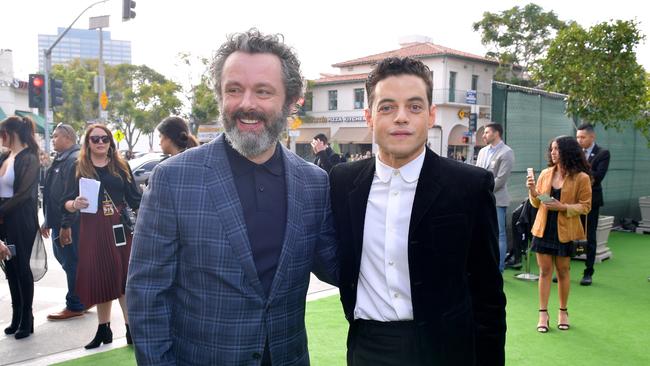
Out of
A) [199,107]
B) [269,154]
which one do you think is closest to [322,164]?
[269,154]

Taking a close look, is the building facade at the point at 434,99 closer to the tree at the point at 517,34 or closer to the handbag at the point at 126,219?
the tree at the point at 517,34

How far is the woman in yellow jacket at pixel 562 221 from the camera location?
5.05 metres

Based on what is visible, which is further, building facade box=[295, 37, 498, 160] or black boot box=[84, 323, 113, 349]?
building facade box=[295, 37, 498, 160]

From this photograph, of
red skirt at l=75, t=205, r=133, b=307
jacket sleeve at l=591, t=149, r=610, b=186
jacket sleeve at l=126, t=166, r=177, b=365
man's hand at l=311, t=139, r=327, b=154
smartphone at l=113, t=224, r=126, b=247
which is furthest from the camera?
man's hand at l=311, t=139, r=327, b=154

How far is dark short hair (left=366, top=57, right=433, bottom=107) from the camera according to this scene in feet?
6.84

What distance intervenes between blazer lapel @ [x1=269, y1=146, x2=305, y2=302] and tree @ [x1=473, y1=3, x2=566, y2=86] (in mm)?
37084

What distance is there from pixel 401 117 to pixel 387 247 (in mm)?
495

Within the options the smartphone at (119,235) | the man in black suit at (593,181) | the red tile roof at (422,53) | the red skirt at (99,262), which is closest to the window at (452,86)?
the red tile roof at (422,53)

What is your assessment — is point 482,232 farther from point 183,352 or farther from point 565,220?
point 565,220

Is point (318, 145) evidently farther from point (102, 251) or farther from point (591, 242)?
point (102, 251)

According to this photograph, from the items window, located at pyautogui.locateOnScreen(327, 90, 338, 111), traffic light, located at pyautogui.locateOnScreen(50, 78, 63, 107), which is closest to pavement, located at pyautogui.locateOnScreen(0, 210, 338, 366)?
traffic light, located at pyautogui.locateOnScreen(50, 78, 63, 107)

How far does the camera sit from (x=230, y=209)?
1910 mm

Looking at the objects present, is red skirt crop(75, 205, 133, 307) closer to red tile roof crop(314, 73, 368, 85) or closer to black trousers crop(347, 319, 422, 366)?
black trousers crop(347, 319, 422, 366)

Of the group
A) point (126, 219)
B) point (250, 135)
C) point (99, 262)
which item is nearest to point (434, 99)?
point (126, 219)
